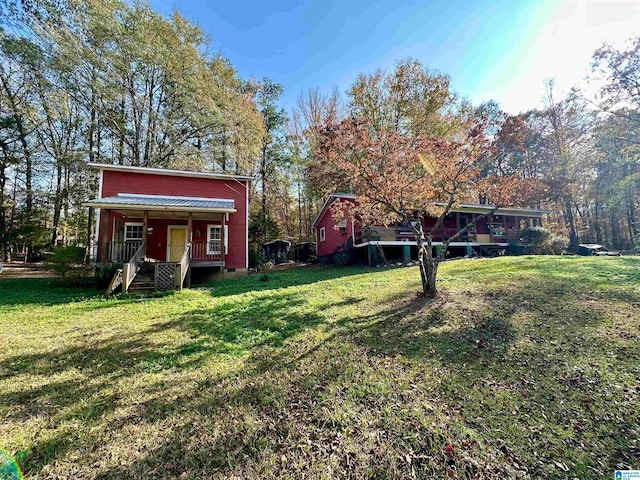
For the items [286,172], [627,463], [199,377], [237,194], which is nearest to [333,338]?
[199,377]

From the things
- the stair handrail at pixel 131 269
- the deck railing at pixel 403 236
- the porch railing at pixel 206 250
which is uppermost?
the deck railing at pixel 403 236

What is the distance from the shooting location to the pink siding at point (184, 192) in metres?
12.8

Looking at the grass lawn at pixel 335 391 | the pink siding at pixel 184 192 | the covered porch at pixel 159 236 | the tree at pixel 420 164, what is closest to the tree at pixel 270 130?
the pink siding at pixel 184 192

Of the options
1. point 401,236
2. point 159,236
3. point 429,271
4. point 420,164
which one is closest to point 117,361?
point 429,271

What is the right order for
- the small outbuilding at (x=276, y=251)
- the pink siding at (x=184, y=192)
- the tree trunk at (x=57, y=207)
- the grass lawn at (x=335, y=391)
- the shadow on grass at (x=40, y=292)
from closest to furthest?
the grass lawn at (x=335, y=391) < the shadow on grass at (x=40, y=292) < the pink siding at (x=184, y=192) < the tree trunk at (x=57, y=207) < the small outbuilding at (x=276, y=251)

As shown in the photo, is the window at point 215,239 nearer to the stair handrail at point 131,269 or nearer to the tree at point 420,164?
the stair handrail at point 131,269

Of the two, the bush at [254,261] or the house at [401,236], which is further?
the bush at [254,261]

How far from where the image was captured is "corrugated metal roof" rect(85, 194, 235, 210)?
10.5 metres

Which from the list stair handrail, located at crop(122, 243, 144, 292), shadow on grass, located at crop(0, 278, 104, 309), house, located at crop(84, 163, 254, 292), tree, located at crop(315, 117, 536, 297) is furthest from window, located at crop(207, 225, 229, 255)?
tree, located at crop(315, 117, 536, 297)

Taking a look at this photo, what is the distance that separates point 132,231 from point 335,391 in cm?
1366

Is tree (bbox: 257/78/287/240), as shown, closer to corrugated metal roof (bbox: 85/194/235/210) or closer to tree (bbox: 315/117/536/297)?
corrugated metal roof (bbox: 85/194/235/210)

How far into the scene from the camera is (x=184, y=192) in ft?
44.7

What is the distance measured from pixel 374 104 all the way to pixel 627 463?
21.4 meters

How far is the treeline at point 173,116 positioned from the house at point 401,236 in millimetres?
2970
